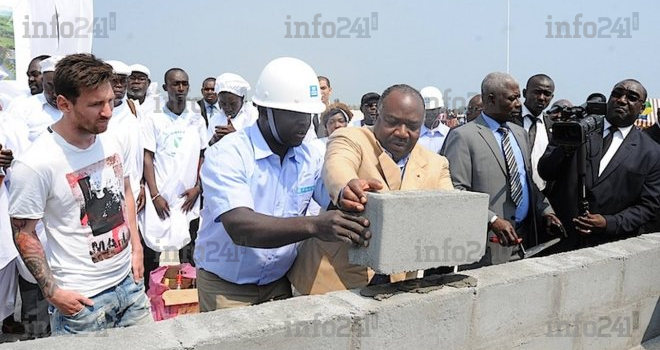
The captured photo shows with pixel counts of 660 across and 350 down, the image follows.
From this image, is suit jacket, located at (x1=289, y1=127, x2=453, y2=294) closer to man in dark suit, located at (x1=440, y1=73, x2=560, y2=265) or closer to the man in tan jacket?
the man in tan jacket

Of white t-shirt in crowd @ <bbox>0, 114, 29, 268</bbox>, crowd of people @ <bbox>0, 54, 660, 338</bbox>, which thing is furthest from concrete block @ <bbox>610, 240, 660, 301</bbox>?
white t-shirt in crowd @ <bbox>0, 114, 29, 268</bbox>

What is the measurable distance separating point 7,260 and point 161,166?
1.53 meters

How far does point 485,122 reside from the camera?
11.8 ft

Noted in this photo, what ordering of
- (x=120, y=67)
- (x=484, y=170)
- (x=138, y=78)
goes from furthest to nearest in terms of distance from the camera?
(x=138, y=78), (x=120, y=67), (x=484, y=170)

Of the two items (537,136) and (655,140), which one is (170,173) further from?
(655,140)

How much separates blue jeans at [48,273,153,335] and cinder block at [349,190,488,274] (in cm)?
114

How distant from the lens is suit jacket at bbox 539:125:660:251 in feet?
11.7

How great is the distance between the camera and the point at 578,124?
321 centimetres

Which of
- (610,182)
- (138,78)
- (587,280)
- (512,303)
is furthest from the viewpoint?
(138,78)

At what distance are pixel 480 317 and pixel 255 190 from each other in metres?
1.14

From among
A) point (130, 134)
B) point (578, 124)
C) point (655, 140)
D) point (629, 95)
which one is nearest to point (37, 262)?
point (130, 134)

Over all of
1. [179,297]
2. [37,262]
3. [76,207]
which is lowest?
[179,297]

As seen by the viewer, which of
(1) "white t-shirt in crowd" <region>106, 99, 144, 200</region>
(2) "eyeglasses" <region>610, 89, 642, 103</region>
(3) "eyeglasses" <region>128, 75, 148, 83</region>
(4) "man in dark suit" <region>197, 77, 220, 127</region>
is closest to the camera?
(1) "white t-shirt in crowd" <region>106, 99, 144, 200</region>

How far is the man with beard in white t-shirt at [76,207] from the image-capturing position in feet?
6.88
